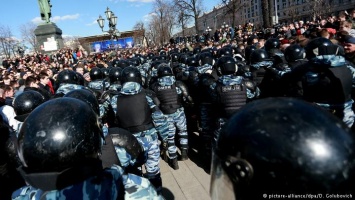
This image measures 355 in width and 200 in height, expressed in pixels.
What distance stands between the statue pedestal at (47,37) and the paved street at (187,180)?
59.2 feet

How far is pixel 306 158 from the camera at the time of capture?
1049 mm

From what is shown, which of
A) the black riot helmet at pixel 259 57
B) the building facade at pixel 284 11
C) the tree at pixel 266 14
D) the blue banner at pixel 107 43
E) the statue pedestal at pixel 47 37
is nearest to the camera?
the black riot helmet at pixel 259 57

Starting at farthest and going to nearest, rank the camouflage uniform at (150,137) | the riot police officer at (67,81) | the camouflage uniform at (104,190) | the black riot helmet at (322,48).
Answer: the riot police officer at (67,81), the camouflage uniform at (150,137), the black riot helmet at (322,48), the camouflage uniform at (104,190)

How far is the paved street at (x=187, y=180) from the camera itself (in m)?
4.58

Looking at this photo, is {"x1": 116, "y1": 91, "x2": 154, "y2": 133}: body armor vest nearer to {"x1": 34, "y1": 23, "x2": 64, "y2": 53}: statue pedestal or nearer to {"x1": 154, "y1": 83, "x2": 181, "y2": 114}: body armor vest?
{"x1": 154, "y1": 83, "x2": 181, "y2": 114}: body armor vest

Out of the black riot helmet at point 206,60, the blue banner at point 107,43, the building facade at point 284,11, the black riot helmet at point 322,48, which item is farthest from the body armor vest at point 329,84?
the blue banner at point 107,43

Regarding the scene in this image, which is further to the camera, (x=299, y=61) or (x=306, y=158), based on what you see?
(x=299, y=61)

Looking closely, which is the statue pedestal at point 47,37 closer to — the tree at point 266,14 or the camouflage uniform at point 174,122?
the tree at point 266,14

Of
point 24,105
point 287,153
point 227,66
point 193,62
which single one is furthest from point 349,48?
point 24,105

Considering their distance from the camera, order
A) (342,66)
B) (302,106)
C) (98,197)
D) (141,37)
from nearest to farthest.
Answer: (302,106), (98,197), (342,66), (141,37)

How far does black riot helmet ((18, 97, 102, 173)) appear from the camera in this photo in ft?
5.41

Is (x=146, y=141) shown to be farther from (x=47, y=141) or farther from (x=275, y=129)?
(x=275, y=129)

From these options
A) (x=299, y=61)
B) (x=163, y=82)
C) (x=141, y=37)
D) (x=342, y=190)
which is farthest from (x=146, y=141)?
(x=141, y=37)

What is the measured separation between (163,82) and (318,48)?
2.99m
